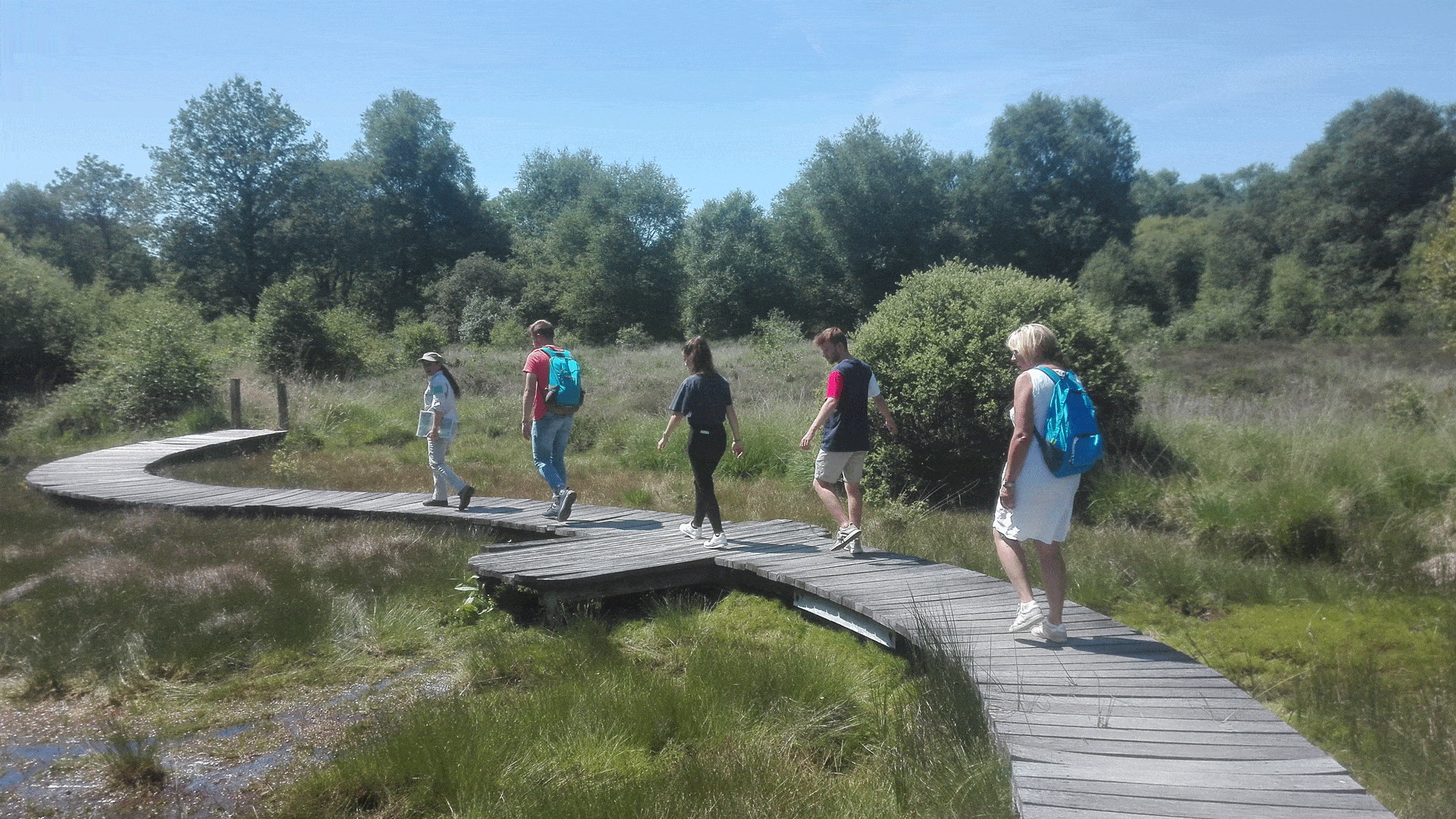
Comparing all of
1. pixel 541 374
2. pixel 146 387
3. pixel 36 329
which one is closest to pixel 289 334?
pixel 146 387

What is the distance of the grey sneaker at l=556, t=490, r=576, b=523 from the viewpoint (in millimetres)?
9244

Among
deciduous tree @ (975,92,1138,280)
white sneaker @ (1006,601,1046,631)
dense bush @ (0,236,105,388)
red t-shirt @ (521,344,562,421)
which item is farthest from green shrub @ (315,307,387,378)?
deciduous tree @ (975,92,1138,280)

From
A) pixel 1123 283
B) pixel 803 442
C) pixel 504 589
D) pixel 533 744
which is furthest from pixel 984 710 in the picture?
pixel 1123 283

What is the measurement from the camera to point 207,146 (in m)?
50.2

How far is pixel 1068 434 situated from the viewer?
15.8 feet

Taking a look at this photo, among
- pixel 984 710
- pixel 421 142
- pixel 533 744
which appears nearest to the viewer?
pixel 984 710

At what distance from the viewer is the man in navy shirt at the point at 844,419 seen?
277 inches

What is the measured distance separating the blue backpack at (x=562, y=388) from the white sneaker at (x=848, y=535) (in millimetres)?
2669

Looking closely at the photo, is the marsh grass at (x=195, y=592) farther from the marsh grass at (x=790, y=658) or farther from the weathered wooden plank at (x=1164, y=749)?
the weathered wooden plank at (x=1164, y=749)

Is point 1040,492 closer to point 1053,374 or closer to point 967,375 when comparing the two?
point 1053,374

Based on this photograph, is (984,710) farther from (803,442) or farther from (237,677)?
(237,677)

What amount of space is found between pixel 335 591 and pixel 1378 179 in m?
49.6

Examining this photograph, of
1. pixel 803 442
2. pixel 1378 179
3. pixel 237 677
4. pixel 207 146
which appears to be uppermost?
pixel 207 146

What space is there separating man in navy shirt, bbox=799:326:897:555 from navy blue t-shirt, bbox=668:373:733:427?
29.9 inches
